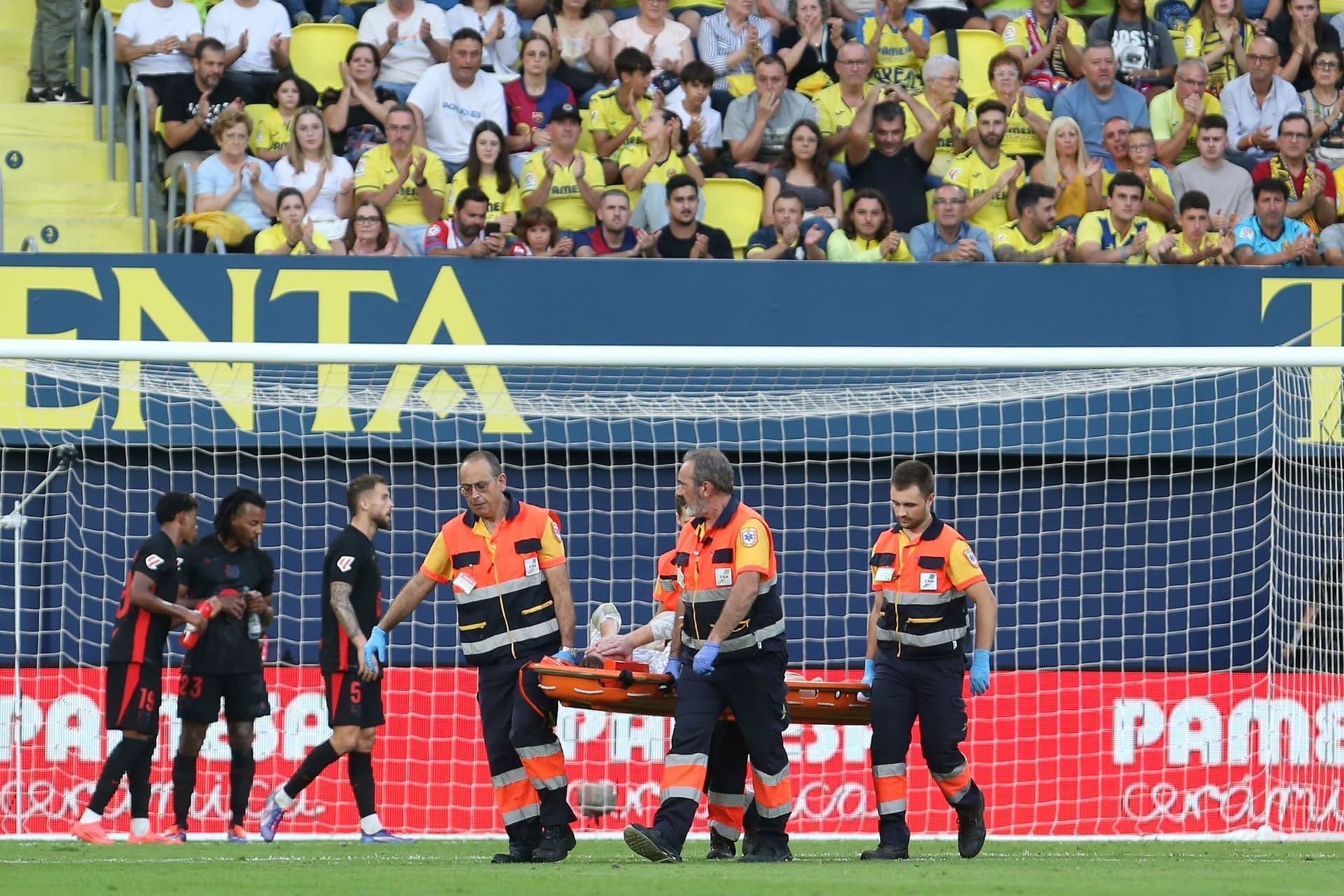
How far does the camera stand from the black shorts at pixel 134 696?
836 centimetres

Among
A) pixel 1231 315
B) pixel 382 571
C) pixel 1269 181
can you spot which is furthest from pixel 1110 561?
pixel 382 571

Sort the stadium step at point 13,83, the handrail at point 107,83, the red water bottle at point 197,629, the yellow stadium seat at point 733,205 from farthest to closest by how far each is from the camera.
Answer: the stadium step at point 13,83
the yellow stadium seat at point 733,205
the handrail at point 107,83
the red water bottle at point 197,629

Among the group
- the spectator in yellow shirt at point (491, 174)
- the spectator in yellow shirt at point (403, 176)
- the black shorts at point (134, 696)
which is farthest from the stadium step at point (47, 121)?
the black shorts at point (134, 696)

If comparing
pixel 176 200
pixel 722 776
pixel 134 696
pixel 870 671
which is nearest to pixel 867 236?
pixel 176 200

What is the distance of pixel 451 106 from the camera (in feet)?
39.2

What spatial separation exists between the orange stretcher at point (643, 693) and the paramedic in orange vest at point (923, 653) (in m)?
0.25

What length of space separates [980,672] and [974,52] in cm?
693

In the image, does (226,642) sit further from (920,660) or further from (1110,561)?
(1110,561)

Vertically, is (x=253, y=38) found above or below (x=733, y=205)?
above

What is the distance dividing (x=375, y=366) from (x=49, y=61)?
12.5ft

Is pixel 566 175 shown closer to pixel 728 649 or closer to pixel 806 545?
pixel 806 545

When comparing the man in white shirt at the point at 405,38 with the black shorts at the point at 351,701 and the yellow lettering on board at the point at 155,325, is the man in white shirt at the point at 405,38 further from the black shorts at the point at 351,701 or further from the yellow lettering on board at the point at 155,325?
the black shorts at the point at 351,701

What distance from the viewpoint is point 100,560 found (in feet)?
34.2

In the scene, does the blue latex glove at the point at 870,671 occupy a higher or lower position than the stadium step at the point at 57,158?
lower
